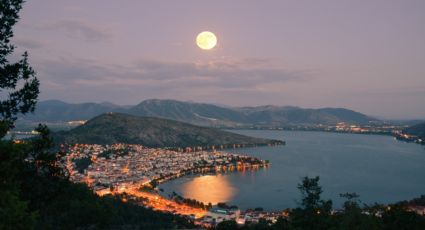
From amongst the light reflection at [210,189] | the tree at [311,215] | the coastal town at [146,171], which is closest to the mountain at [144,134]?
the coastal town at [146,171]

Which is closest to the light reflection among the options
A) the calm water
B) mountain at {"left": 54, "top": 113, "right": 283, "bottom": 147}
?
the calm water

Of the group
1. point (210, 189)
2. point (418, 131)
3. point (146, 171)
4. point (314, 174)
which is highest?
point (418, 131)

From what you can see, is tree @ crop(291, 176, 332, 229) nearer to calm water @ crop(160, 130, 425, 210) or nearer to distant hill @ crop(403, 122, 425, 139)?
calm water @ crop(160, 130, 425, 210)

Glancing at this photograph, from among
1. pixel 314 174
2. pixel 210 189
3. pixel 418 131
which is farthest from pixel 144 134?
pixel 418 131

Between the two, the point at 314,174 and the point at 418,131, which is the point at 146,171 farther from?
the point at 418,131

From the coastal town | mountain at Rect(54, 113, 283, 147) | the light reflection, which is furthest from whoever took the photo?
mountain at Rect(54, 113, 283, 147)

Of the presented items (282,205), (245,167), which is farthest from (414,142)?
(282,205)
